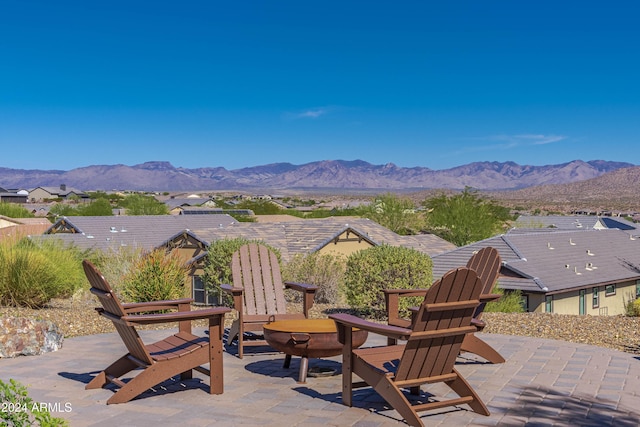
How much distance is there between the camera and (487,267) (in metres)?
7.48

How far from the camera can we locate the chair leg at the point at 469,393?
547 cm

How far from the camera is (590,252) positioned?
33500 millimetres

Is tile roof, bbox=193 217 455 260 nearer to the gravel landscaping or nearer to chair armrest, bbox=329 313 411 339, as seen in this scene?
the gravel landscaping

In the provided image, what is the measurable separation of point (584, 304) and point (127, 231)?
24059 mm

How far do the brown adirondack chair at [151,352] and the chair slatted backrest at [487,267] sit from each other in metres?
2.92

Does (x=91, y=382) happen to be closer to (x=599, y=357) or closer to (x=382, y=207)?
(x=599, y=357)

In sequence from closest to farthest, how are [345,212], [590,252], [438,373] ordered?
[438,373] → [590,252] → [345,212]

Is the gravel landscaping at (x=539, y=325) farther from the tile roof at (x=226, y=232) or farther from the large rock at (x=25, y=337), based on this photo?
the tile roof at (x=226, y=232)

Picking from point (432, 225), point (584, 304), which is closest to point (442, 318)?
point (584, 304)

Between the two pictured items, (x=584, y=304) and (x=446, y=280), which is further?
(x=584, y=304)

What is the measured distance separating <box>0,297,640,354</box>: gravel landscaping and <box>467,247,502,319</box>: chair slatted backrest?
2386 millimetres

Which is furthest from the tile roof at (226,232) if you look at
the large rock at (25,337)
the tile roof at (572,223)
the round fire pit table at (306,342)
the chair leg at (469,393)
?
the tile roof at (572,223)

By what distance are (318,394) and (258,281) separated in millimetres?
2414

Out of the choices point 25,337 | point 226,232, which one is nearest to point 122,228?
point 226,232
